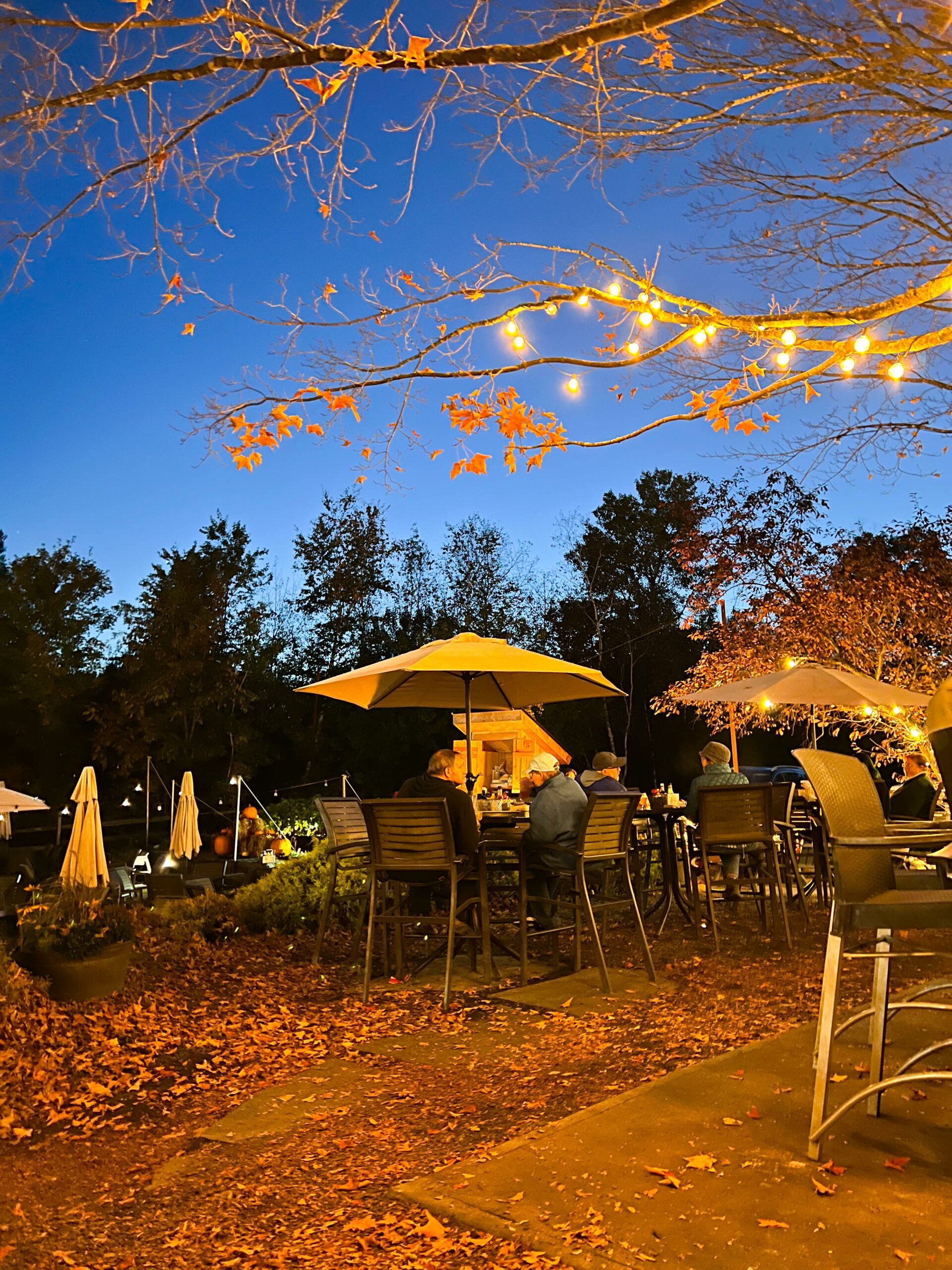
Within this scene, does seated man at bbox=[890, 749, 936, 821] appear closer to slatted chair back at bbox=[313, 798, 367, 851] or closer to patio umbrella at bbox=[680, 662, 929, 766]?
patio umbrella at bbox=[680, 662, 929, 766]

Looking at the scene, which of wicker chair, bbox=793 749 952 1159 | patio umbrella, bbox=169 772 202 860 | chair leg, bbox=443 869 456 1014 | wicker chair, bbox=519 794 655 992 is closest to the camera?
wicker chair, bbox=793 749 952 1159

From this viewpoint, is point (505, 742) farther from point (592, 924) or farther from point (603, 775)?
point (592, 924)

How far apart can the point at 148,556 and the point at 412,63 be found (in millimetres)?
23739

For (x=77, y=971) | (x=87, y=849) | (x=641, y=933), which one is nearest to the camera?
(x=77, y=971)

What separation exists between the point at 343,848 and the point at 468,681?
1897mm

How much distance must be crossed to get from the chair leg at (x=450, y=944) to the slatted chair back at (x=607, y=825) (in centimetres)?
73

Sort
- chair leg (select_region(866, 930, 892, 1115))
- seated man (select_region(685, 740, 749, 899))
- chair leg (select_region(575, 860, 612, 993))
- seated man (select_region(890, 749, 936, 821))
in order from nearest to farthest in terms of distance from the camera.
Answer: chair leg (select_region(866, 930, 892, 1115)) → chair leg (select_region(575, 860, 612, 993)) → seated man (select_region(890, 749, 936, 821)) → seated man (select_region(685, 740, 749, 899))

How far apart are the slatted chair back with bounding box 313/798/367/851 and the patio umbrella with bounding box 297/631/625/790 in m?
0.84

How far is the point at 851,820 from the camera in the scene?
2.87m

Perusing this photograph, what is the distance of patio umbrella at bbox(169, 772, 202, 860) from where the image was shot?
37.8ft

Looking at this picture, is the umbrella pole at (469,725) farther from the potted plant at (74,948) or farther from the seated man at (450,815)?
the potted plant at (74,948)

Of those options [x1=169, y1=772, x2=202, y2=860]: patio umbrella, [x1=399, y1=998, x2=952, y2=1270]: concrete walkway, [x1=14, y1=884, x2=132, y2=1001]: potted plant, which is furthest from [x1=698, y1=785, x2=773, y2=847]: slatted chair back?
[x1=169, y1=772, x2=202, y2=860]: patio umbrella

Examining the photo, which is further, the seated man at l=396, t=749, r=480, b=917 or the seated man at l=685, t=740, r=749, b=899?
the seated man at l=685, t=740, r=749, b=899

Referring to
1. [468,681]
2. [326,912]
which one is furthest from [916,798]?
[326,912]
